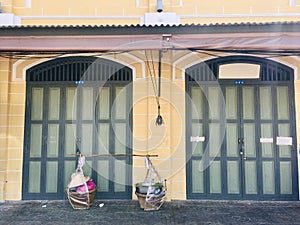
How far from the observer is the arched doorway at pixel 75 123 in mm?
5152

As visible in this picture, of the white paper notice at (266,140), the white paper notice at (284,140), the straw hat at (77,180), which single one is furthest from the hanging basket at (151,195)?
the white paper notice at (284,140)

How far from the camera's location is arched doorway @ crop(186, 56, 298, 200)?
5070 millimetres

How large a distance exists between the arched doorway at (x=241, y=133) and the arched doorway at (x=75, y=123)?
4.43ft

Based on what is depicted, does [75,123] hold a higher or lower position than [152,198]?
higher

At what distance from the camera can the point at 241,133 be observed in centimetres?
517

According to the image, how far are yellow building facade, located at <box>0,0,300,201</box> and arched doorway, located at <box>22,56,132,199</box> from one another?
2 cm

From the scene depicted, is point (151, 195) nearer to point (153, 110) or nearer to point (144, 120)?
point (144, 120)

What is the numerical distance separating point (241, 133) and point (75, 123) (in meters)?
3.31

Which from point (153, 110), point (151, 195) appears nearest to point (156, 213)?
point (151, 195)

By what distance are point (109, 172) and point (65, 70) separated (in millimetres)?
2232

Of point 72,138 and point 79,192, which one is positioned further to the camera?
point 72,138

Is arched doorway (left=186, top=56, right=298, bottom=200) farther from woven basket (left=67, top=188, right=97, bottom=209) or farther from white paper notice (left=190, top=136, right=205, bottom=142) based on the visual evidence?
woven basket (left=67, top=188, right=97, bottom=209)

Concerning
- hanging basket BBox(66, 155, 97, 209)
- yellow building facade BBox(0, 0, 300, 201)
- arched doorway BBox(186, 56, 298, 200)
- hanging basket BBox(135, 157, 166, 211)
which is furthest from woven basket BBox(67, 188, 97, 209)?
arched doorway BBox(186, 56, 298, 200)

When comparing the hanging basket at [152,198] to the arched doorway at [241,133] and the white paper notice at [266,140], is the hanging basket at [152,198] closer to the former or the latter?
the arched doorway at [241,133]
